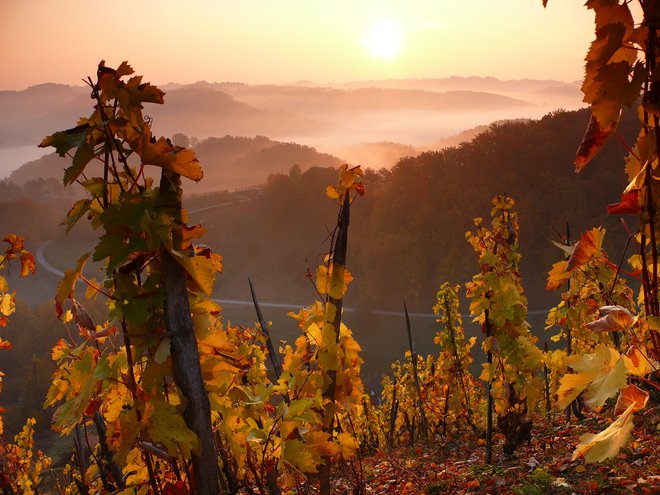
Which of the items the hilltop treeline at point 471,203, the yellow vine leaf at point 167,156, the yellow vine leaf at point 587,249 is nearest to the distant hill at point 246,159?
the hilltop treeline at point 471,203

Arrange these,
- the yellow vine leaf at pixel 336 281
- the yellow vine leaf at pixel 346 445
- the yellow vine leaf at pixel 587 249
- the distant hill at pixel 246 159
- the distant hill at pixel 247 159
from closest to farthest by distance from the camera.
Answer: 1. the yellow vine leaf at pixel 587 249
2. the yellow vine leaf at pixel 336 281
3. the yellow vine leaf at pixel 346 445
4. the distant hill at pixel 246 159
5. the distant hill at pixel 247 159

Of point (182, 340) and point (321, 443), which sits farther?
point (321, 443)

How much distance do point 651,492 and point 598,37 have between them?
301 cm

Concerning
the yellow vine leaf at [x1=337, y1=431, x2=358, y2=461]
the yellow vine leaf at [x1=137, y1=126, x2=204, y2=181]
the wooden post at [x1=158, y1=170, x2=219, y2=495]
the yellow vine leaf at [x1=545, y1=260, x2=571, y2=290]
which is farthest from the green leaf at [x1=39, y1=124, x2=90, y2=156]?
the yellow vine leaf at [x1=337, y1=431, x2=358, y2=461]

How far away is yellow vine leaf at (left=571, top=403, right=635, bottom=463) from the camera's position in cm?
116

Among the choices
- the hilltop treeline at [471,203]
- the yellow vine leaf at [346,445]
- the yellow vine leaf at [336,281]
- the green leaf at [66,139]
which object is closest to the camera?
the green leaf at [66,139]

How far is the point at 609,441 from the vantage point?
3.90ft

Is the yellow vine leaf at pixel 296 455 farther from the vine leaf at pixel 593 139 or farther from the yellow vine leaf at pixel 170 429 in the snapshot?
the vine leaf at pixel 593 139

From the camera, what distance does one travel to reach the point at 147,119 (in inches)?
68.2

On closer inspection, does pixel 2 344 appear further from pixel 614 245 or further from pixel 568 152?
pixel 568 152

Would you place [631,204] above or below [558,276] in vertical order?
above

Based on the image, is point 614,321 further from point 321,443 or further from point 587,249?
point 321,443

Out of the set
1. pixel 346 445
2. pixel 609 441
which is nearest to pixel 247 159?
pixel 346 445

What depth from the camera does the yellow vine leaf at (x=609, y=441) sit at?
1.16 m
